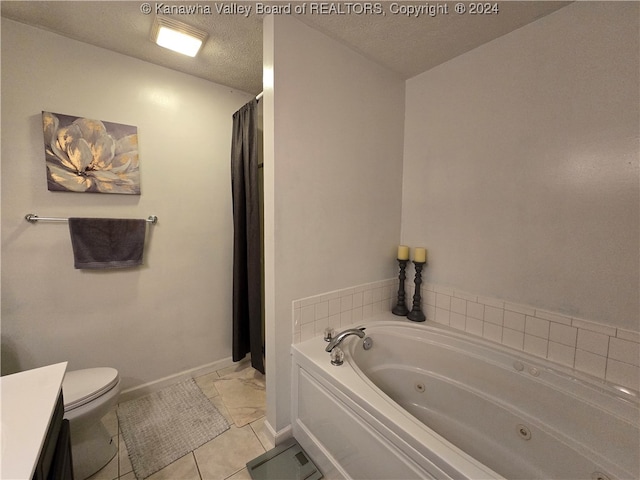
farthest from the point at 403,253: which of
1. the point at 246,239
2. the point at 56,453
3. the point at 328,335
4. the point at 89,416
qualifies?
the point at 89,416

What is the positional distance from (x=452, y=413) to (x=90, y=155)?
264cm

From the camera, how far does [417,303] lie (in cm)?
191

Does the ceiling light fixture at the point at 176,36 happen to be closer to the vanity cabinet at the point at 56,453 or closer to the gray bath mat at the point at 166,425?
the vanity cabinet at the point at 56,453

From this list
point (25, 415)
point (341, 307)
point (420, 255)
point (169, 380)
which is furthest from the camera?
point (169, 380)

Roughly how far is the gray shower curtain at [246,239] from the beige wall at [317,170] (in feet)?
1.63

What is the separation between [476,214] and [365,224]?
0.69 meters

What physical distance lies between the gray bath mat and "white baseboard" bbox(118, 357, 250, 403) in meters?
0.04

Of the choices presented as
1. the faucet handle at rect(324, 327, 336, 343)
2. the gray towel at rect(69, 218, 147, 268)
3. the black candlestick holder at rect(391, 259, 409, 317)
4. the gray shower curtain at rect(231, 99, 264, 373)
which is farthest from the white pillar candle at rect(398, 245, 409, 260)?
the gray towel at rect(69, 218, 147, 268)

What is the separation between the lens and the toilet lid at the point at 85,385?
126cm

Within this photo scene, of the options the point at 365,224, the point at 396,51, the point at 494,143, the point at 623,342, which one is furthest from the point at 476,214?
the point at 396,51

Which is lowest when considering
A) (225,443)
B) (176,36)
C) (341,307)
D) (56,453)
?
(225,443)

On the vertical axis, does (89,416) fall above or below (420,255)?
below

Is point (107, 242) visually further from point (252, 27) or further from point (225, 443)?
point (252, 27)

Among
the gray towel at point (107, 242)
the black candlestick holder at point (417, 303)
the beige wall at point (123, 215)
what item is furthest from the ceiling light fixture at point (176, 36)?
the black candlestick holder at point (417, 303)
